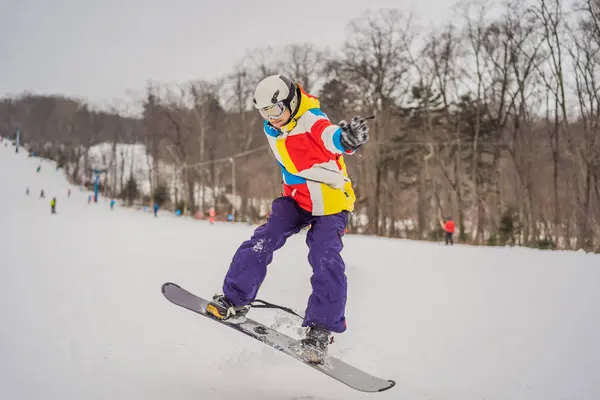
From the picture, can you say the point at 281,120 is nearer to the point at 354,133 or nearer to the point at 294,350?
the point at 354,133

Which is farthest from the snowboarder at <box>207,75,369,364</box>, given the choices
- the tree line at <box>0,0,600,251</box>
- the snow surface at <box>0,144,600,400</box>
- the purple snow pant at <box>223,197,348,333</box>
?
the tree line at <box>0,0,600,251</box>

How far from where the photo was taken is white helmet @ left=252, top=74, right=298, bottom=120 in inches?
99.0

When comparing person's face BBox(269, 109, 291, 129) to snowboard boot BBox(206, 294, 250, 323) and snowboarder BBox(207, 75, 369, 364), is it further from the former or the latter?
snowboard boot BBox(206, 294, 250, 323)

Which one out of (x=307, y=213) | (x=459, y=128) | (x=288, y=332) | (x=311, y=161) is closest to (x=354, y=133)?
(x=311, y=161)

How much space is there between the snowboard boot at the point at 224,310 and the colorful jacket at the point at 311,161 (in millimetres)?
787

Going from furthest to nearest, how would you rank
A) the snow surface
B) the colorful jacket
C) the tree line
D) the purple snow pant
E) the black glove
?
the tree line, the colorful jacket, the purple snow pant, the snow surface, the black glove

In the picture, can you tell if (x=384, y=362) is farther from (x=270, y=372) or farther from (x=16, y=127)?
(x=16, y=127)

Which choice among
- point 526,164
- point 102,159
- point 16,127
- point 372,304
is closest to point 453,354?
point 372,304

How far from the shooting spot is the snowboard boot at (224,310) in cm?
255

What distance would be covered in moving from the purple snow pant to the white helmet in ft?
2.04

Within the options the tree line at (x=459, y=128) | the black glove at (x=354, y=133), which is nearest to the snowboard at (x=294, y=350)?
the black glove at (x=354, y=133)

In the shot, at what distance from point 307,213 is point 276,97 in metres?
0.80

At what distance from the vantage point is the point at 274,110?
2531 mm

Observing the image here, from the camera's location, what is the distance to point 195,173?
40312 millimetres
